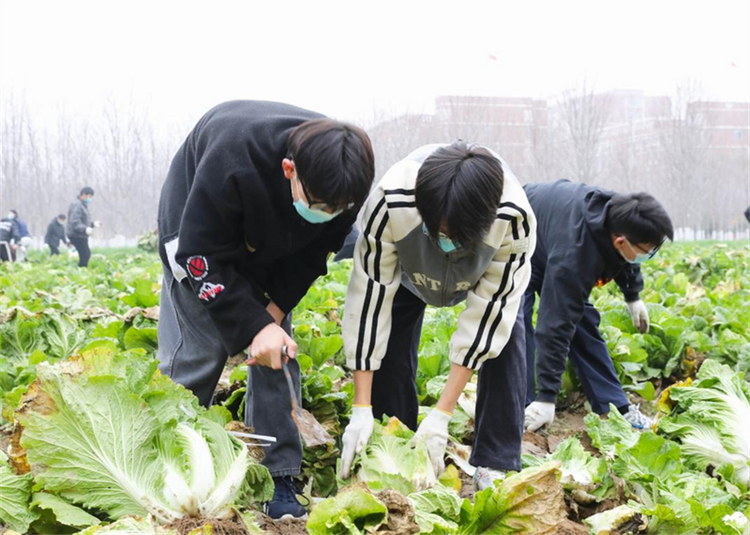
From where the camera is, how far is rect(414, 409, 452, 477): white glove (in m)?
3.03

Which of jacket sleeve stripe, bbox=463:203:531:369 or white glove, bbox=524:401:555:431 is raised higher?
jacket sleeve stripe, bbox=463:203:531:369

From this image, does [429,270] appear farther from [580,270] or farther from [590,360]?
[590,360]

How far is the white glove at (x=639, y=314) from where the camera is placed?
5.45 meters

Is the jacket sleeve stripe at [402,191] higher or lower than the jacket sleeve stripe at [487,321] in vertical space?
higher

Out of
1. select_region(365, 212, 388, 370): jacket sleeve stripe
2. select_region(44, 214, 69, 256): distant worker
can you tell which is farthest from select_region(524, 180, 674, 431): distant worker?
select_region(44, 214, 69, 256): distant worker

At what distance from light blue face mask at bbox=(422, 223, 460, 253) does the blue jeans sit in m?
0.85

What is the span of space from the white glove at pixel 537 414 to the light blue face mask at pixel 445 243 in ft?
6.51

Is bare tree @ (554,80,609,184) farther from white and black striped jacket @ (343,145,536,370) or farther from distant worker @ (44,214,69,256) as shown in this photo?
white and black striped jacket @ (343,145,536,370)

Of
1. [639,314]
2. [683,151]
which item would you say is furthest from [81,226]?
[683,151]

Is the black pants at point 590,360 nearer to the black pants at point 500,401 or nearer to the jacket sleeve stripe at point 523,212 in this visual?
the black pants at point 500,401

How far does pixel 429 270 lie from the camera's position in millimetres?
2953

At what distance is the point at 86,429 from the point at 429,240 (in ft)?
4.46

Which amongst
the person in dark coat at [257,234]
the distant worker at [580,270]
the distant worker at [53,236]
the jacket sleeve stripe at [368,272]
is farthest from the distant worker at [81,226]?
the jacket sleeve stripe at [368,272]

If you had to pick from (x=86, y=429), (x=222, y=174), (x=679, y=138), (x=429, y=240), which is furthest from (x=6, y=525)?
(x=679, y=138)
